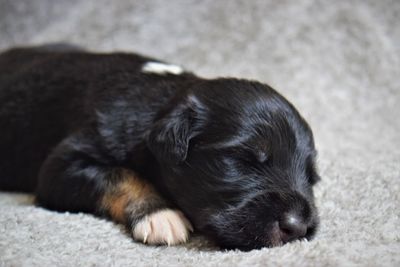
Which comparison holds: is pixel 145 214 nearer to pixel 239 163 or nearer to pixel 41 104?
pixel 239 163

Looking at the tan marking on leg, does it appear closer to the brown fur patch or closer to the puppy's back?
the brown fur patch

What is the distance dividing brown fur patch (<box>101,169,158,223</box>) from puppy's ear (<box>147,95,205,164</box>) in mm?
218

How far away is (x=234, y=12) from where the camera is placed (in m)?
6.00

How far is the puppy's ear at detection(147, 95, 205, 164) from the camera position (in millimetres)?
2896

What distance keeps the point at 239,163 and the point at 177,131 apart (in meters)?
0.35

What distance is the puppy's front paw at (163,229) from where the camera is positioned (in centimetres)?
278

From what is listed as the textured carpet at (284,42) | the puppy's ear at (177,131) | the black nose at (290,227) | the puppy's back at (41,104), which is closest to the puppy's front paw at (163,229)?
the puppy's ear at (177,131)

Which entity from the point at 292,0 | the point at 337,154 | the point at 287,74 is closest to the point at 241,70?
the point at 287,74

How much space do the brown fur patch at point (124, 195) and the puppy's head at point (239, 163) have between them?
0.41 ft

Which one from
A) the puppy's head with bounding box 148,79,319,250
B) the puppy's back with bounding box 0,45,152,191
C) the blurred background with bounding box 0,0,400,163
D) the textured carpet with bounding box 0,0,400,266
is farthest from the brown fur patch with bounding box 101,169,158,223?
the blurred background with bounding box 0,0,400,163

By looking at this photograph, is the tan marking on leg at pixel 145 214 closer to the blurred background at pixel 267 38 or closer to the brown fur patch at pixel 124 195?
the brown fur patch at pixel 124 195

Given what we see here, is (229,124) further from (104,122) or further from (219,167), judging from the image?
(104,122)

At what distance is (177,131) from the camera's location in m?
2.94

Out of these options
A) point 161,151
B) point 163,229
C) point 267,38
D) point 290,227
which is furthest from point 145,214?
point 267,38
